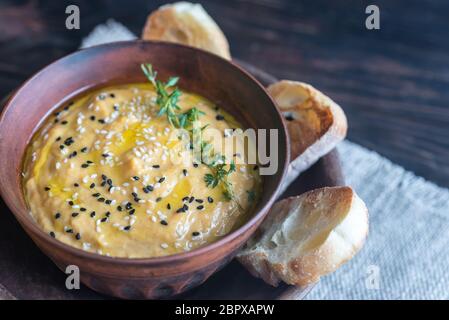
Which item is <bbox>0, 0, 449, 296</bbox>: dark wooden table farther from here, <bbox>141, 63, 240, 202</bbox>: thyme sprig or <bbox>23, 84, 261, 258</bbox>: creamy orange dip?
<bbox>141, 63, 240, 202</bbox>: thyme sprig

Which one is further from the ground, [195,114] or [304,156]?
[195,114]

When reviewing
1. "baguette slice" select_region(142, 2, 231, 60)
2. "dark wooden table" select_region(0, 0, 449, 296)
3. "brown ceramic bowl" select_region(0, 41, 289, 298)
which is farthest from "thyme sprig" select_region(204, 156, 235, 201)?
"dark wooden table" select_region(0, 0, 449, 296)

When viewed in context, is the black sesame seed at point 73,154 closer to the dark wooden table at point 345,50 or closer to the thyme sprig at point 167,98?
the thyme sprig at point 167,98

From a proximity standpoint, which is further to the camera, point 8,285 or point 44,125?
point 44,125

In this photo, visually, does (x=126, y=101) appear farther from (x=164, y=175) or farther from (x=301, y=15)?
(x=301, y=15)

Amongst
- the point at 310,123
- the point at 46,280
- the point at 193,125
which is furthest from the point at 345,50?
the point at 46,280

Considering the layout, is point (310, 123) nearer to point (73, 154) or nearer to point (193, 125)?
point (193, 125)

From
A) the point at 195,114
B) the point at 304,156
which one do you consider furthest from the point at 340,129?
the point at 195,114

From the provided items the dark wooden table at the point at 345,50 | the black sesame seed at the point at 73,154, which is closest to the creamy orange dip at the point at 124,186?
the black sesame seed at the point at 73,154
